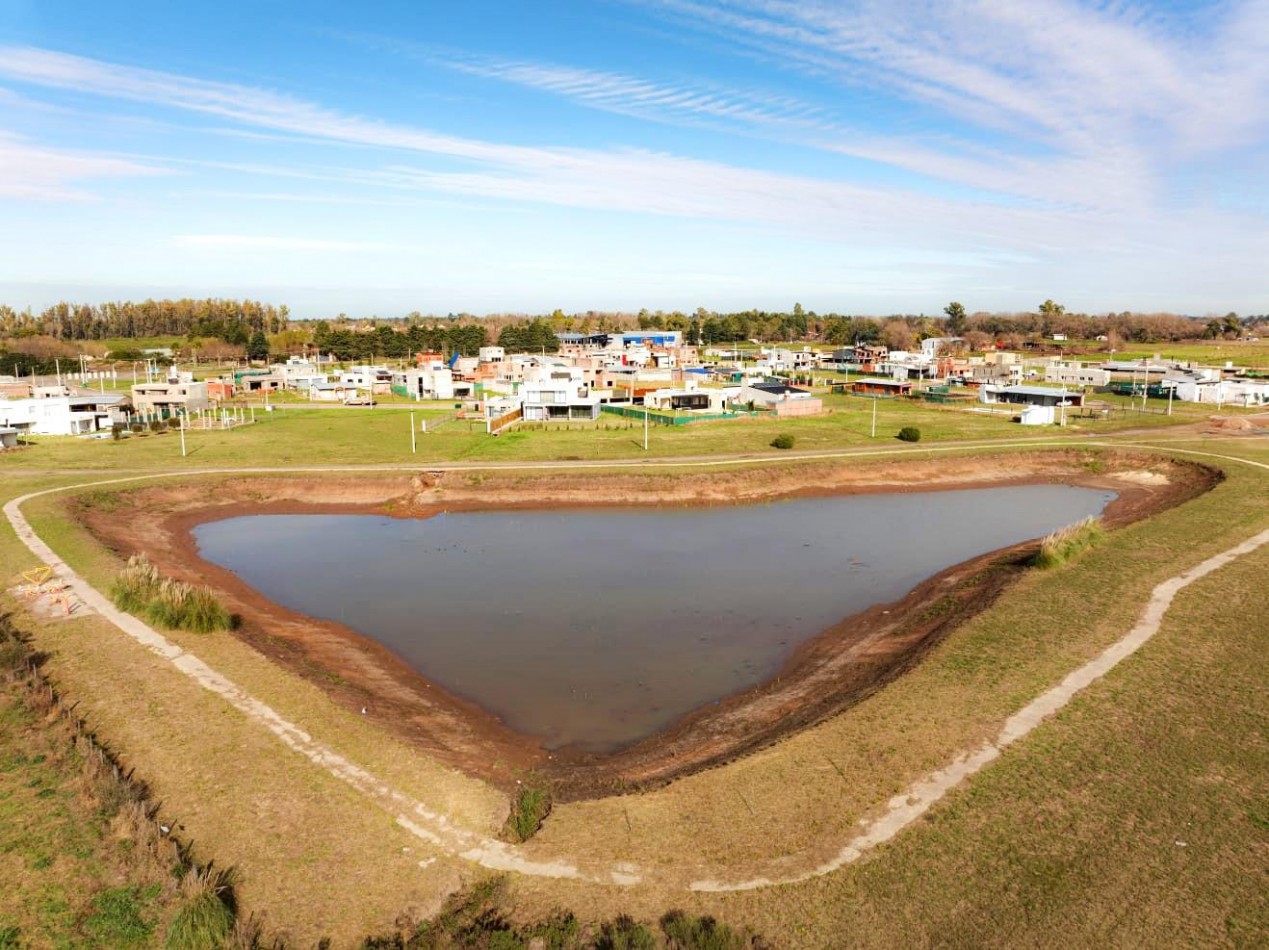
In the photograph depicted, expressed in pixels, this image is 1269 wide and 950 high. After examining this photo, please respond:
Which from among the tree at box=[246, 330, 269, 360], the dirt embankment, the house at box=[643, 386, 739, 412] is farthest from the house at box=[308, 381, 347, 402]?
the tree at box=[246, 330, 269, 360]

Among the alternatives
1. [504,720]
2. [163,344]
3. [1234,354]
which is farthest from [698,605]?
[163,344]

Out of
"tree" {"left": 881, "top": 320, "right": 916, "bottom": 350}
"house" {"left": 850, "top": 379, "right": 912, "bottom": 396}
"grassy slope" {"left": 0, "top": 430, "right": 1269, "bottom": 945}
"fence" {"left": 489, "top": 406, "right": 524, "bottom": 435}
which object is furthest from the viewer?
"tree" {"left": 881, "top": 320, "right": 916, "bottom": 350}

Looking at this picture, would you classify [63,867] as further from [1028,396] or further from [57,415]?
[1028,396]

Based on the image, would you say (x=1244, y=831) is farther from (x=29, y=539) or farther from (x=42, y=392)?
(x=42, y=392)

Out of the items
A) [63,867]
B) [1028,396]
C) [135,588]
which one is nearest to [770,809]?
[63,867]

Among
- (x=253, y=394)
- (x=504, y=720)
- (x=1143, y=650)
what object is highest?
(x=253, y=394)

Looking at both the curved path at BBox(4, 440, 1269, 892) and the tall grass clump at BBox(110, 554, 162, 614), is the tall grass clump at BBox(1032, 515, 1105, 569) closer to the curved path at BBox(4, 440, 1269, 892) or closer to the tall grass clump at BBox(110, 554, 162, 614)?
the curved path at BBox(4, 440, 1269, 892)
